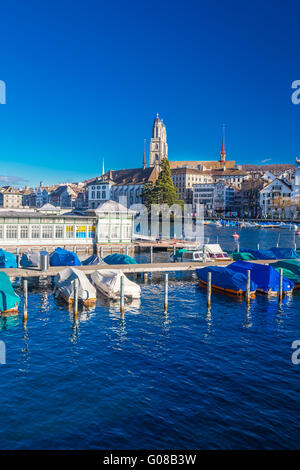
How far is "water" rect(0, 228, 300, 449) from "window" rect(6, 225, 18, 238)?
26034 millimetres

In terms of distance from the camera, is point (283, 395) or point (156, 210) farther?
point (156, 210)

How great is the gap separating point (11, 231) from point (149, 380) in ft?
137

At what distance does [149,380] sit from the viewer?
1959 centimetres

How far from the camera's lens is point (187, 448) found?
14375 millimetres

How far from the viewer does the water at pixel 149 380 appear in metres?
15.1

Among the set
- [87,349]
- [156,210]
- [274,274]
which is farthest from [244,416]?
[156,210]

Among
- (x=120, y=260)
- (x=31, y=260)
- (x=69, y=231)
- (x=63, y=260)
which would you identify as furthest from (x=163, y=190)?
(x=31, y=260)

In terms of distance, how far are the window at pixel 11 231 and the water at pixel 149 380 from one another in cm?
2603

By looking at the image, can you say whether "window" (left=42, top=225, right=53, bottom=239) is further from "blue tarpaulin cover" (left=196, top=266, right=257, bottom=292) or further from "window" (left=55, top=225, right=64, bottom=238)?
"blue tarpaulin cover" (left=196, top=266, right=257, bottom=292)

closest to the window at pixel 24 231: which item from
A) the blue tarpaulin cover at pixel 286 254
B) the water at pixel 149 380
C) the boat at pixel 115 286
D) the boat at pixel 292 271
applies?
the boat at pixel 115 286

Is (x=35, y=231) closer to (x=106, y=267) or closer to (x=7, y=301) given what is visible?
(x=106, y=267)

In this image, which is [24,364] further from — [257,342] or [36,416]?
→ [257,342]
